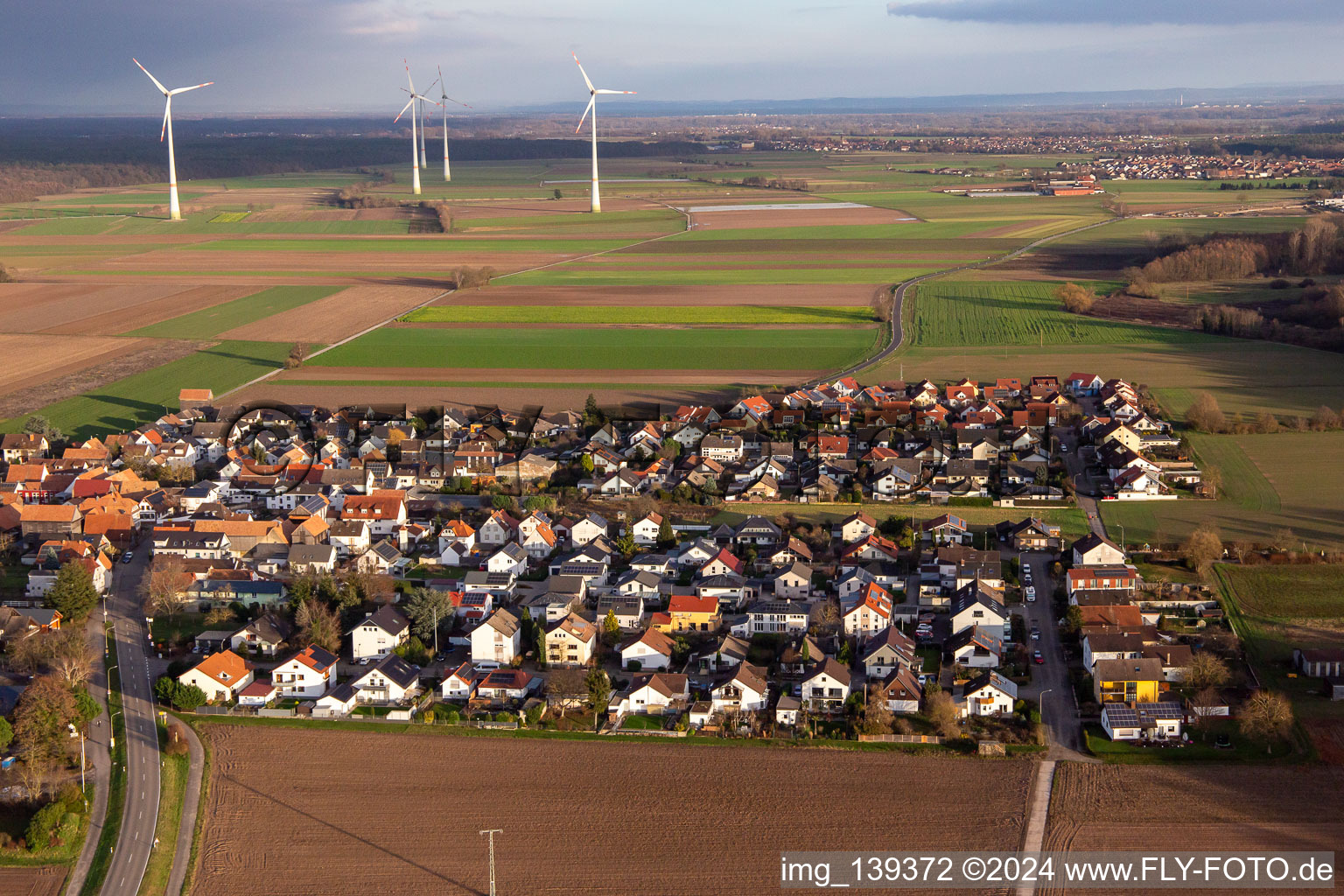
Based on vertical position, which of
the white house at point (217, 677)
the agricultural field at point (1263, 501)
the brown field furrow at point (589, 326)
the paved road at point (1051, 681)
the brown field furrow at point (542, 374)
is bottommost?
the paved road at point (1051, 681)

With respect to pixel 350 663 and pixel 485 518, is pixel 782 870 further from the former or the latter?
pixel 485 518

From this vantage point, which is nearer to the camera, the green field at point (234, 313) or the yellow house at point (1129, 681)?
the yellow house at point (1129, 681)

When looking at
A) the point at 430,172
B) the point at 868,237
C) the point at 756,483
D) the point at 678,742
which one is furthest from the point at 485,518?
the point at 430,172

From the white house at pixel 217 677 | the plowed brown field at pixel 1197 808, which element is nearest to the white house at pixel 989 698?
the plowed brown field at pixel 1197 808

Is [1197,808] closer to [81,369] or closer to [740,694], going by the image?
[740,694]

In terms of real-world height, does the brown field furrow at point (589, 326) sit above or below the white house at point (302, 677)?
above

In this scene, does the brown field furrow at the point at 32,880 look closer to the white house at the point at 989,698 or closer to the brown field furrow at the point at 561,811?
the brown field furrow at the point at 561,811

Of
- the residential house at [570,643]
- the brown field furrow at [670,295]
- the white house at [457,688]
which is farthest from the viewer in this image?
the brown field furrow at [670,295]
